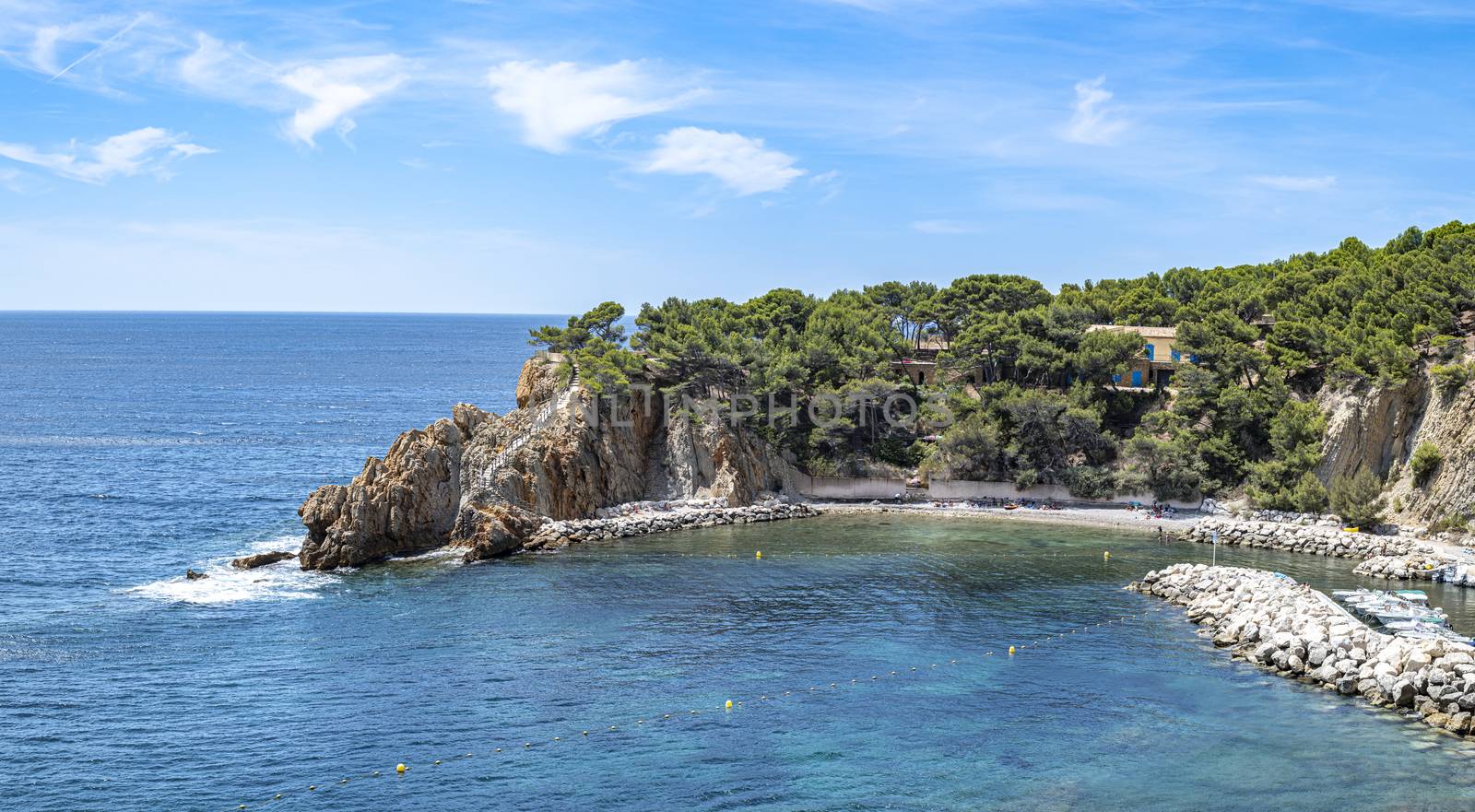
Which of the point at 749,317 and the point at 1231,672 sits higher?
the point at 749,317

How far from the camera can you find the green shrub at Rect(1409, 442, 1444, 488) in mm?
67375

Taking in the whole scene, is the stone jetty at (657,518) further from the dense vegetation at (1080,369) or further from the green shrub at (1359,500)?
the green shrub at (1359,500)

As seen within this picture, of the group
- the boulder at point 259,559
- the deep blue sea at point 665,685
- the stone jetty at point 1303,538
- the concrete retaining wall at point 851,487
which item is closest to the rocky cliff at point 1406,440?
the stone jetty at point 1303,538

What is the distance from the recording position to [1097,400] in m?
86.0

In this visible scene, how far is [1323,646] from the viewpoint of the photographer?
146ft

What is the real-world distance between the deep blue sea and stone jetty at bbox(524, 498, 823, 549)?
196cm

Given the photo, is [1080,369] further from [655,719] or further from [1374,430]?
[655,719]

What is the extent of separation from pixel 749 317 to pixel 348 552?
44685 mm

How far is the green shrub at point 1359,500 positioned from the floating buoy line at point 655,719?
25.6 metres

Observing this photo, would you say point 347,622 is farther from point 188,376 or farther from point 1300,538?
point 188,376

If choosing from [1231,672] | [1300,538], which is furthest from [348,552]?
[1300,538]

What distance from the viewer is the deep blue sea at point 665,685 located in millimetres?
34344

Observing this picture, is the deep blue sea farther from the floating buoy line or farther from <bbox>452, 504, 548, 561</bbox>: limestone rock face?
<bbox>452, 504, 548, 561</bbox>: limestone rock face

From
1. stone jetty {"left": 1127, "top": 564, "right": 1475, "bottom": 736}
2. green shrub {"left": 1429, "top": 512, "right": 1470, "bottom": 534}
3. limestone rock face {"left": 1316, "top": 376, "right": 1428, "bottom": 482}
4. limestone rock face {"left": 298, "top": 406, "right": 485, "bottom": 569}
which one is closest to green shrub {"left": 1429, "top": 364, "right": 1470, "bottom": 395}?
limestone rock face {"left": 1316, "top": 376, "right": 1428, "bottom": 482}
